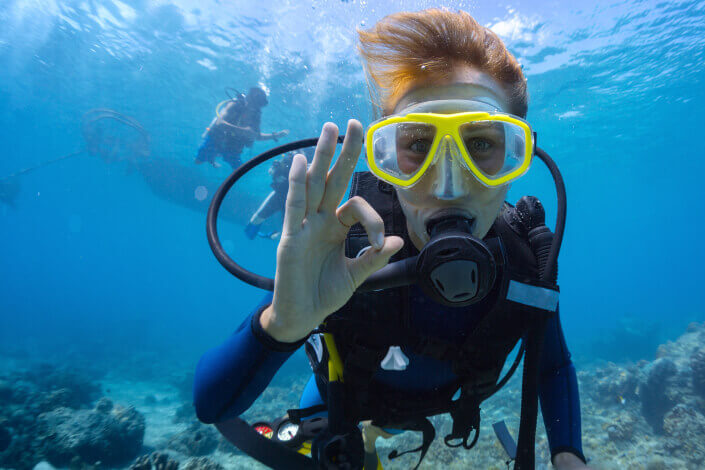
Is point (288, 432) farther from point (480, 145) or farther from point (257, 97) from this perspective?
point (257, 97)

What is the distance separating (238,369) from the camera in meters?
1.64

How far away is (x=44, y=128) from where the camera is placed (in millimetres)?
26750

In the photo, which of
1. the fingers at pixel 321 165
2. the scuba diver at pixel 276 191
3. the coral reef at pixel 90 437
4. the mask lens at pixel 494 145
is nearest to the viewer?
the fingers at pixel 321 165

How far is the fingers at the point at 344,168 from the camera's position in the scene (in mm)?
1220

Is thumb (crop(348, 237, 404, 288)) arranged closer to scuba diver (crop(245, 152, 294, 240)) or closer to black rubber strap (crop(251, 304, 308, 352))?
black rubber strap (crop(251, 304, 308, 352))

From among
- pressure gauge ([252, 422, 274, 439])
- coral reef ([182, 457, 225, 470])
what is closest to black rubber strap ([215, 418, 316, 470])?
pressure gauge ([252, 422, 274, 439])

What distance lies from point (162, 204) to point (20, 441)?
135 ft

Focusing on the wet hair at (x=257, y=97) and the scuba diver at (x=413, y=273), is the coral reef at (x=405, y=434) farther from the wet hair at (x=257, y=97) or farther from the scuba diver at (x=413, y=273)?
the wet hair at (x=257, y=97)

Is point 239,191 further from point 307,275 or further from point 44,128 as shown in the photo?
point 307,275

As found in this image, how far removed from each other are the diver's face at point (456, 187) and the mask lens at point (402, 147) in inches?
4.0

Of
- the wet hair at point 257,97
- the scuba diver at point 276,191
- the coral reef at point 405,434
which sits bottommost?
the coral reef at point 405,434

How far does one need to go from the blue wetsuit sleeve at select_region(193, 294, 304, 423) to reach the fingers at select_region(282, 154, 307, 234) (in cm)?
58

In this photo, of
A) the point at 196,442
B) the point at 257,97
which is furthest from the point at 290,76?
the point at 196,442

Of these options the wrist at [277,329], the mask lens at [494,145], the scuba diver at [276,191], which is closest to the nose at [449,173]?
the mask lens at [494,145]
